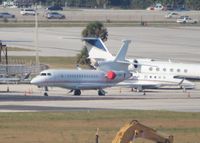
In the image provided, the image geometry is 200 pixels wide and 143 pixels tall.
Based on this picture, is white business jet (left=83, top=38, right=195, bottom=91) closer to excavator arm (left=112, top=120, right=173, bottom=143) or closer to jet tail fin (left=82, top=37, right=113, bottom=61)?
jet tail fin (left=82, top=37, right=113, bottom=61)

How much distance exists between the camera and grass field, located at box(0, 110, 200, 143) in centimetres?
5231

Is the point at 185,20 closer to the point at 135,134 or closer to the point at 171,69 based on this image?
the point at 171,69

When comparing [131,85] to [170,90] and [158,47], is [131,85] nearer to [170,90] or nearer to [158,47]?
[170,90]

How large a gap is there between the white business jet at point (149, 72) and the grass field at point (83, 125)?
22.5 m

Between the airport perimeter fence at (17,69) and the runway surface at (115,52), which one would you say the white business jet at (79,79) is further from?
the airport perimeter fence at (17,69)

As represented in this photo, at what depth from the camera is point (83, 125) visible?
192ft

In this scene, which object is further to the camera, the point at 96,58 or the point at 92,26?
the point at 92,26

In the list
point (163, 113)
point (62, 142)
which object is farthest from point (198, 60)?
point (62, 142)

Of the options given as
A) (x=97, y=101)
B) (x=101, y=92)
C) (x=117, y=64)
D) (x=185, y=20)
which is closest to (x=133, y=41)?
(x=185, y=20)

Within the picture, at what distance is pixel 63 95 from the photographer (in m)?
82.2

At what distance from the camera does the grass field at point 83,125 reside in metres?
52.3

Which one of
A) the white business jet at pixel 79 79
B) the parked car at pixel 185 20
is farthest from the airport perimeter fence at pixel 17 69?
the parked car at pixel 185 20

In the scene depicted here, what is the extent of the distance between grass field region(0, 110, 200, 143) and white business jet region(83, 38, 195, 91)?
22.5 meters

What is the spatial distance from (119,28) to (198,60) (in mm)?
55995
